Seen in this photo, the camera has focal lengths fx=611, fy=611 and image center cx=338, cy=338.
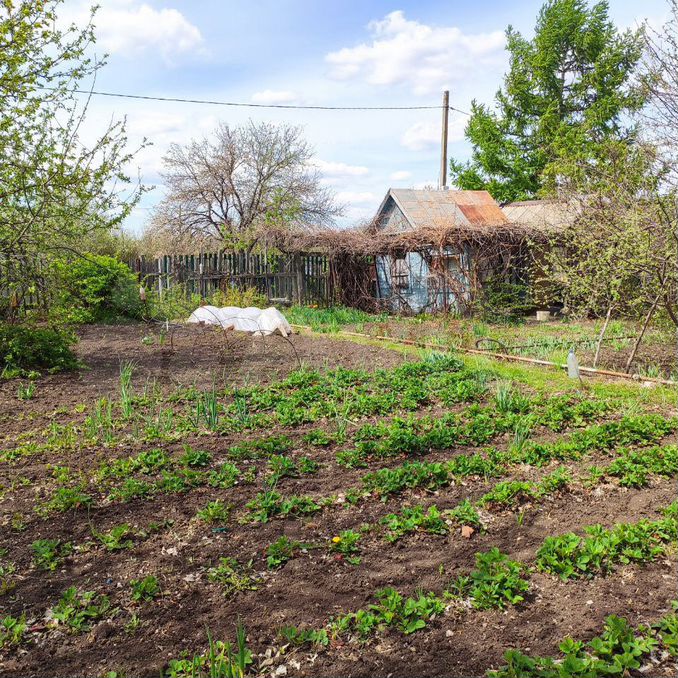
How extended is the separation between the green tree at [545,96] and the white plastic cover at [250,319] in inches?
690

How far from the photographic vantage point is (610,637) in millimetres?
2180

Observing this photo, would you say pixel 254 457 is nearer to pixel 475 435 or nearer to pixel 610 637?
pixel 475 435

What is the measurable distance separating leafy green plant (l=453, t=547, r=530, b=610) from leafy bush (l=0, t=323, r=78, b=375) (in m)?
5.66

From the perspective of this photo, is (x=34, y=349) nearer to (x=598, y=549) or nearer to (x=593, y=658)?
(x=598, y=549)

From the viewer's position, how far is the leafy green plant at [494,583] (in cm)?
249

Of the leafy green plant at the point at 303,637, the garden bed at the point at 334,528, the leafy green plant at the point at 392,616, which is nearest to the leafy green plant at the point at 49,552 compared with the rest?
the garden bed at the point at 334,528

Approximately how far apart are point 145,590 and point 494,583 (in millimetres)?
1495

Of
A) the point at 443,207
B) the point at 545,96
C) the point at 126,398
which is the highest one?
the point at 545,96

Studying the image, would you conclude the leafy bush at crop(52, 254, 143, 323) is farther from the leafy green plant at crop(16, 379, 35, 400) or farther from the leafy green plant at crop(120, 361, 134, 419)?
the leafy green plant at crop(120, 361, 134, 419)

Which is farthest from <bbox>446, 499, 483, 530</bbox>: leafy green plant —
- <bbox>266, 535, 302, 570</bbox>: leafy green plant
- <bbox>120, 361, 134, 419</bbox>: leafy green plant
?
<bbox>120, 361, 134, 419</bbox>: leafy green plant

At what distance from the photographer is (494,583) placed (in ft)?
8.46

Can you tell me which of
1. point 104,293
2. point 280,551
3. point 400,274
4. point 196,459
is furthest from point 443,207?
point 280,551

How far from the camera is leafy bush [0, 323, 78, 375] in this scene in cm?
687

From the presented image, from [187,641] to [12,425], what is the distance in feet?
11.2
